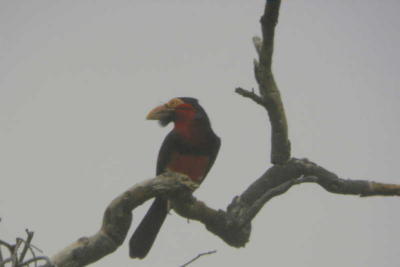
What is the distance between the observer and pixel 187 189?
3447 millimetres

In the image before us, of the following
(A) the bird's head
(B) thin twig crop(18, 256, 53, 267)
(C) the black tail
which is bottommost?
(B) thin twig crop(18, 256, 53, 267)

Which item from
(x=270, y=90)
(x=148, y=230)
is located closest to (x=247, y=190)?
(x=270, y=90)

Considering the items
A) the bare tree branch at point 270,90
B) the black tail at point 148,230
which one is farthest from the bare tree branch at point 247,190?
the black tail at point 148,230

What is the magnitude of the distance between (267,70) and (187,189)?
97 cm

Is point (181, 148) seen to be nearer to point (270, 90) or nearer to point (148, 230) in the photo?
point (148, 230)

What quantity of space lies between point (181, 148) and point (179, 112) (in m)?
0.39

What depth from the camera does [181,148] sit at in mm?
4648

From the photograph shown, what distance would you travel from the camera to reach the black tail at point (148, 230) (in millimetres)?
4373

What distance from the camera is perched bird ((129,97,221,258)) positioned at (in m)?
4.65

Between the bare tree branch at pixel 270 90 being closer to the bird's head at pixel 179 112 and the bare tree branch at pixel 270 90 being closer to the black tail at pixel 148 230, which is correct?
the bird's head at pixel 179 112

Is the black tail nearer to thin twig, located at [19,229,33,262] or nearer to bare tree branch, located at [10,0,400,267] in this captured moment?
bare tree branch, located at [10,0,400,267]

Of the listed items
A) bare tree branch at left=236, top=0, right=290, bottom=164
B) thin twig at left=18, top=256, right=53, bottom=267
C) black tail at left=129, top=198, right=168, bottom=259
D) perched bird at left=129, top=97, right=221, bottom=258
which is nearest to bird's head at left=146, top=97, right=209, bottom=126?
perched bird at left=129, top=97, right=221, bottom=258

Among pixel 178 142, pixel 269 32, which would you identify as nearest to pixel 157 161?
pixel 178 142

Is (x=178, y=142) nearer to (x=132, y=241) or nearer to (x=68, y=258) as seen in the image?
(x=132, y=241)
